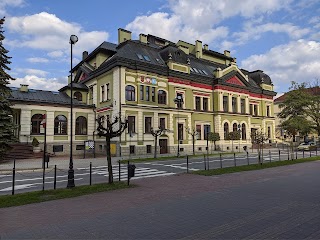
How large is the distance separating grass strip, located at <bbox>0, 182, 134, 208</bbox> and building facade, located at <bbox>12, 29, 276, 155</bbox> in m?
18.7

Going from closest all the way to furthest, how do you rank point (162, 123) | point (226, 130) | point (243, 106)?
point (162, 123), point (226, 130), point (243, 106)

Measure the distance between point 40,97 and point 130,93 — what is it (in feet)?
37.0

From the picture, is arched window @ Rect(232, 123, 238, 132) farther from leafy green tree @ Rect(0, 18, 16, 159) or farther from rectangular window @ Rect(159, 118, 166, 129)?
leafy green tree @ Rect(0, 18, 16, 159)

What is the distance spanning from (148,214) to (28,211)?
12.8 ft

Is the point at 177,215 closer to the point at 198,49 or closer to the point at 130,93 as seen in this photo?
the point at 130,93

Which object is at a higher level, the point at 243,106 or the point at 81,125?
the point at 243,106

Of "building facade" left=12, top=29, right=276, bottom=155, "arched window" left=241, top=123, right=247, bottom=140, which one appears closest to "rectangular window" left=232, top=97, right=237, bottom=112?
"building facade" left=12, top=29, right=276, bottom=155

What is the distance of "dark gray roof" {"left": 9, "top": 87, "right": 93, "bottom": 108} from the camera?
30297 millimetres

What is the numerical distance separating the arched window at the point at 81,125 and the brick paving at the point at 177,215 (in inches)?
962

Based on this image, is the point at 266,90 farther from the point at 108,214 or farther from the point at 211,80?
the point at 108,214

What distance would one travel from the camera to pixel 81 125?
114ft

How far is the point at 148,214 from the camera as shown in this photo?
25.3 feet

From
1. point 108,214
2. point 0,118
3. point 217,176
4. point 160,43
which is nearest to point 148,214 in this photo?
point 108,214

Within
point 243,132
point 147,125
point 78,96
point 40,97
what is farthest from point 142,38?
point 243,132
